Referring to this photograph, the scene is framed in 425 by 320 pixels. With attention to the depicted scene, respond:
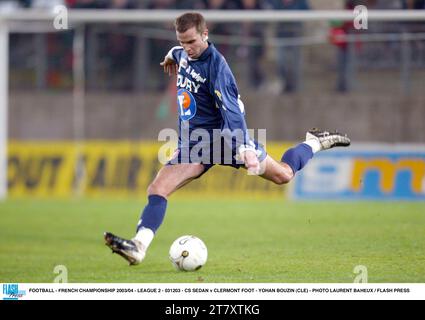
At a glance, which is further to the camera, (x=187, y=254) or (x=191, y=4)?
(x=191, y=4)

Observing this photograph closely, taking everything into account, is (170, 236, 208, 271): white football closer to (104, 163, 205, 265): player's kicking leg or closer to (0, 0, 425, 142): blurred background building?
(104, 163, 205, 265): player's kicking leg

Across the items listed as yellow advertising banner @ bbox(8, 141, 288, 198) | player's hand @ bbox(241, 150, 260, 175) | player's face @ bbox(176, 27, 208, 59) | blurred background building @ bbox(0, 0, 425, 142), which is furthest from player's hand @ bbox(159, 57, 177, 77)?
yellow advertising banner @ bbox(8, 141, 288, 198)

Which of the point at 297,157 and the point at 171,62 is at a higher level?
the point at 171,62

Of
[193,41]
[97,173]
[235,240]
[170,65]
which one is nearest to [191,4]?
[97,173]

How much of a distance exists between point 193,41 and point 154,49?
9.42m

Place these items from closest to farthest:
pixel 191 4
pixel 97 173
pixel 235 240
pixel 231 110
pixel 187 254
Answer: pixel 231 110 < pixel 187 254 < pixel 235 240 < pixel 191 4 < pixel 97 173

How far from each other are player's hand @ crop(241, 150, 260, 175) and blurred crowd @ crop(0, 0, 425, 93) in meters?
6.51

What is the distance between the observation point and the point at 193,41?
24.4ft

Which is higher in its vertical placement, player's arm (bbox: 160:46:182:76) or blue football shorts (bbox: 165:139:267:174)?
player's arm (bbox: 160:46:182:76)

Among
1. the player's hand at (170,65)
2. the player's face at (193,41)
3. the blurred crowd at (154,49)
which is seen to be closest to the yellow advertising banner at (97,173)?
the blurred crowd at (154,49)

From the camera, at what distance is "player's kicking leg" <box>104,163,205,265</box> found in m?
7.29

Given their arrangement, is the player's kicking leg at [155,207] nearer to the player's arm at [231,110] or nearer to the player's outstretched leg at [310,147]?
the player's arm at [231,110]

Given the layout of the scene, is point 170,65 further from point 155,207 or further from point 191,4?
point 191,4

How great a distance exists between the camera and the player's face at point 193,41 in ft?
24.3
